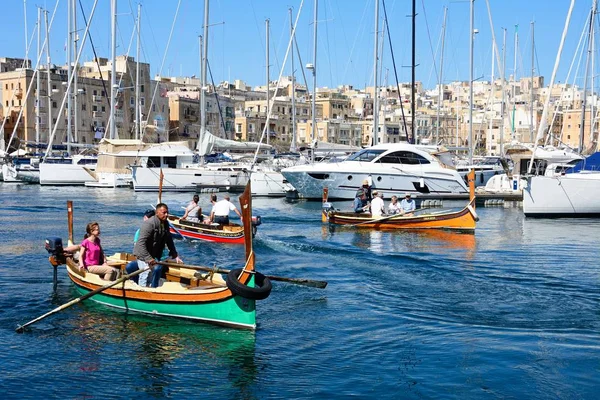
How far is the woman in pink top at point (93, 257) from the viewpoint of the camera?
15430 mm

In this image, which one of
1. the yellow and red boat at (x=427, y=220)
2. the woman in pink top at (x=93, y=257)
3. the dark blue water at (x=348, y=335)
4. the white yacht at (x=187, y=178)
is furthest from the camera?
the white yacht at (x=187, y=178)

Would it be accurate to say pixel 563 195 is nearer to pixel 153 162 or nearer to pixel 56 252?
pixel 56 252

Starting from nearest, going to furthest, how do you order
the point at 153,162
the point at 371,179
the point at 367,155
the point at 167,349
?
the point at 167,349
the point at 371,179
the point at 367,155
the point at 153,162

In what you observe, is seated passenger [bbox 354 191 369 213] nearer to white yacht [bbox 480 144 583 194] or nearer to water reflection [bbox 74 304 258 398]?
white yacht [bbox 480 144 583 194]

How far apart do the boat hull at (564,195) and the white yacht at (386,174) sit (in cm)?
832

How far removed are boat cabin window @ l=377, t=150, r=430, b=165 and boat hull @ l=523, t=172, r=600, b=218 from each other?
912 cm

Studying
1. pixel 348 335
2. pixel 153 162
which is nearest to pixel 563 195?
pixel 348 335

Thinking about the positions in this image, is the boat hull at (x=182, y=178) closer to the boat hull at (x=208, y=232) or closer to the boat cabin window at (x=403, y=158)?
the boat cabin window at (x=403, y=158)

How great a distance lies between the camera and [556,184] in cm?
3281

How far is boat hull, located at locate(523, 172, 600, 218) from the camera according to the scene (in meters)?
32.6

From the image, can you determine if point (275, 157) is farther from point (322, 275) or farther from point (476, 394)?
point (476, 394)

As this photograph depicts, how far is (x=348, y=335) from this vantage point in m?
13.4

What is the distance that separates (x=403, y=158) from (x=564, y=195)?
10721 mm

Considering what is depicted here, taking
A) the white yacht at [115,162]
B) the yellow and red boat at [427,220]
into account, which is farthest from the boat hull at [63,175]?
the yellow and red boat at [427,220]
